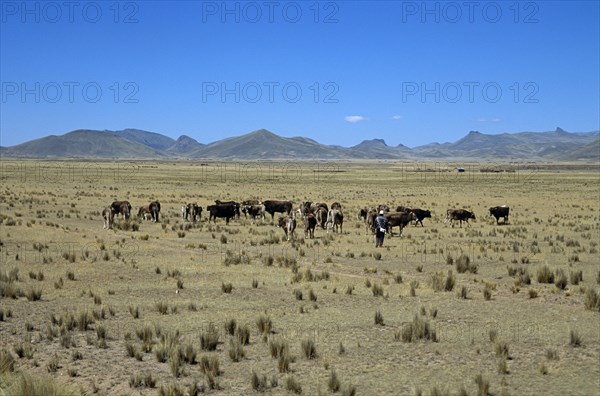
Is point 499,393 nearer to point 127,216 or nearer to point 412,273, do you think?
point 412,273

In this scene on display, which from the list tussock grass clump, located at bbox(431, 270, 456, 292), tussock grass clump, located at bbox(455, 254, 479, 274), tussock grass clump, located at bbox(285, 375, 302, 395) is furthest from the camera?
tussock grass clump, located at bbox(455, 254, 479, 274)

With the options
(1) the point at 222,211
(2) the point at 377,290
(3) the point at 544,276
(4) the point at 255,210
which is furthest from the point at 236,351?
(4) the point at 255,210

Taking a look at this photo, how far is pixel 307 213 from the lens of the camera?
34.8 meters

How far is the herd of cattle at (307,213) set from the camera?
30.5 meters

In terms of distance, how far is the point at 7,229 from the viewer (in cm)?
2816

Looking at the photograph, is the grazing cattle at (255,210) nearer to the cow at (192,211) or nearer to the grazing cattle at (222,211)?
the grazing cattle at (222,211)

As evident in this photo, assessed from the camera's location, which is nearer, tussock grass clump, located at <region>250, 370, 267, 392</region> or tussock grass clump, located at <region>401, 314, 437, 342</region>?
tussock grass clump, located at <region>250, 370, 267, 392</region>

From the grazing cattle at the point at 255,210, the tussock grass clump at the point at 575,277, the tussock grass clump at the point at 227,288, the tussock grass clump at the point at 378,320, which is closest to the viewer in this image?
the tussock grass clump at the point at 378,320

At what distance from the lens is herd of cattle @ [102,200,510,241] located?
30.5 m

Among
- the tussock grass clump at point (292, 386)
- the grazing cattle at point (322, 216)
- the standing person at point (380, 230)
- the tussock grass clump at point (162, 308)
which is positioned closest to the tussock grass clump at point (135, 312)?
the tussock grass clump at point (162, 308)

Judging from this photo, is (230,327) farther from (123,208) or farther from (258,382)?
(123,208)

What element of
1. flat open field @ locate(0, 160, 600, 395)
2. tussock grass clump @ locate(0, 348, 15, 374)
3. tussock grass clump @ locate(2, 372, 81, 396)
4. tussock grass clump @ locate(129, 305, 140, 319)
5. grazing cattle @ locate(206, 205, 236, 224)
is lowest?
flat open field @ locate(0, 160, 600, 395)

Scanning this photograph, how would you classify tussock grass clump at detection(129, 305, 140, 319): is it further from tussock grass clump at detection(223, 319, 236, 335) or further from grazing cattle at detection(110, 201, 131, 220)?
grazing cattle at detection(110, 201, 131, 220)

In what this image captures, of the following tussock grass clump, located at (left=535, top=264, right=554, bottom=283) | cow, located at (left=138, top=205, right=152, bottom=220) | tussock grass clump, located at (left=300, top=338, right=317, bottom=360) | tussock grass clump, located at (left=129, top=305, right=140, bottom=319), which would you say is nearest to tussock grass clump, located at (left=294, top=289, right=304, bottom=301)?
tussock grass clump, located at (left=129, top=305, right=140, bottom=319)
